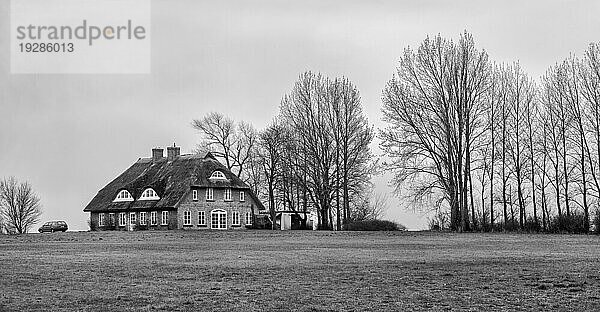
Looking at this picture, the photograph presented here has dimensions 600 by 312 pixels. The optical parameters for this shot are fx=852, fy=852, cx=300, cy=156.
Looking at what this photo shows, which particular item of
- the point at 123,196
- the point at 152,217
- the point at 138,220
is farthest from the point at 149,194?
the point at 123,196

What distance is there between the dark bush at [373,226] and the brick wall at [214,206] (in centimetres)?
1765

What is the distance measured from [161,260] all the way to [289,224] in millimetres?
59668

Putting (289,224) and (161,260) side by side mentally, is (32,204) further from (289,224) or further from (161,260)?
(161,260)

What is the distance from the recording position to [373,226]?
75.8 m

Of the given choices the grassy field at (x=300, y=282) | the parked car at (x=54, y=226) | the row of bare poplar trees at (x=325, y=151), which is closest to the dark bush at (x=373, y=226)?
the row of bare poplar trees at (x=325, y=151)

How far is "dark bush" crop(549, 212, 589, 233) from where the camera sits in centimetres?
6275

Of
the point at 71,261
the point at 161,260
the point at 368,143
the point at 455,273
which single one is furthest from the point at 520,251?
the point at 368,143

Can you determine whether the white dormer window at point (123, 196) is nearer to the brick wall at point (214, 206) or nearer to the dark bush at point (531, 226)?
the brick wall at point (214, 206)

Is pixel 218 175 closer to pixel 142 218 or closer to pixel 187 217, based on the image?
pixel 187 217

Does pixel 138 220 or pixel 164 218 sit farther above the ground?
pixel 164 218

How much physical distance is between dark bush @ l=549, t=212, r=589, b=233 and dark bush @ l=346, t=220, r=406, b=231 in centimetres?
1569

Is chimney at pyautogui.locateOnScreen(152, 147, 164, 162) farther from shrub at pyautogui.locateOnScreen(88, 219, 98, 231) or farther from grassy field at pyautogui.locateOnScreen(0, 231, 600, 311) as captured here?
grassy field at pyautogui.locateOnScreen(0, 231, 600, 311)

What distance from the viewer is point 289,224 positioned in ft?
297

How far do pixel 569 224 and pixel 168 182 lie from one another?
1733 inches
